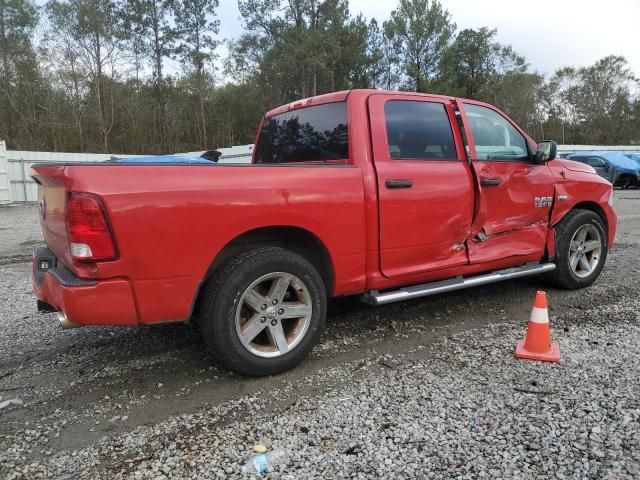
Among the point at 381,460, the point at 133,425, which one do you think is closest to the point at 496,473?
the point at 381,460

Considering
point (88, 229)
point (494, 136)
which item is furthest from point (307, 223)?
point (494, 136)

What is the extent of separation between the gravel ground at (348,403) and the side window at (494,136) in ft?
4.81

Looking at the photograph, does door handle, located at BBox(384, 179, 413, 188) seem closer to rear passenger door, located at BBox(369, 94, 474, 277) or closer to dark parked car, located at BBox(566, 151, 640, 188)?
rear passenger door, located at BBox(369, 94, 474, 277)

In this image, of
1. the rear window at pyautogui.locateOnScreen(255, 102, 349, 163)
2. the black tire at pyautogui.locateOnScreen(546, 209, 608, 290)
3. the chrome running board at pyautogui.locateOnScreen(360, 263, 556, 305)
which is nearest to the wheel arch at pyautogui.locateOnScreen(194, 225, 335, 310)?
the chrome running board at pyautogui.locateOnScreen(360, 263, 556, 305)

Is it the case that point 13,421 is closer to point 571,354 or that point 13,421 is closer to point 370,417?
point 370,417

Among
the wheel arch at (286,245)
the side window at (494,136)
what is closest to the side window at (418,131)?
the side window at (494,136)

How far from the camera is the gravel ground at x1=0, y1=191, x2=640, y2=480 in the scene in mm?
2328

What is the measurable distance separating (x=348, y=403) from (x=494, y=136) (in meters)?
2.87

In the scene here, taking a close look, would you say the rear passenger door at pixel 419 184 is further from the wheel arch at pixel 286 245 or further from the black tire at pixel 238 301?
the black tire at pixel 238 301

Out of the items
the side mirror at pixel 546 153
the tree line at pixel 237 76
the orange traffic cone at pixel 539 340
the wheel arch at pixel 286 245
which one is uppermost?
the tree line at pixel 237 76

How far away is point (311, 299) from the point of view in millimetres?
3297

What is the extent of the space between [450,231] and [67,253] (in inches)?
110

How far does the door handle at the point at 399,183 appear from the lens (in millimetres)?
3564

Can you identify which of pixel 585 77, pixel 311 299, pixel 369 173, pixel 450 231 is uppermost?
pixel 585 77
